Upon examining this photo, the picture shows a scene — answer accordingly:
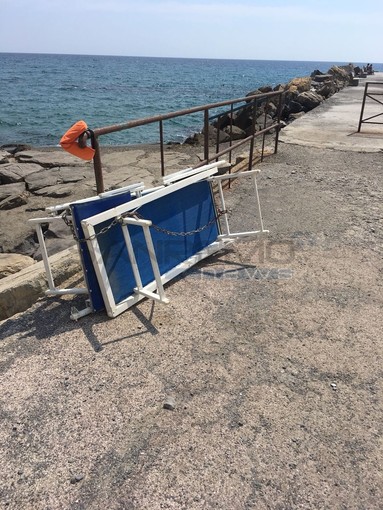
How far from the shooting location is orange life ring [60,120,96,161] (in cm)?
314

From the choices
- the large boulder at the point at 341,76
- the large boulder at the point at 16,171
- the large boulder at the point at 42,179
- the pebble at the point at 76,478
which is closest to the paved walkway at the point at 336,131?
the large boulder at the point at 42,179

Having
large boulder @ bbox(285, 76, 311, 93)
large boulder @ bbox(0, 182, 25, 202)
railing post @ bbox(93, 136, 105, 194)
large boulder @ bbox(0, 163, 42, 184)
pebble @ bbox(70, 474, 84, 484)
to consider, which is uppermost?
railing post @ bbox(93, 136, 105, 194)

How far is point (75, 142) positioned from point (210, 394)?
6.79ft

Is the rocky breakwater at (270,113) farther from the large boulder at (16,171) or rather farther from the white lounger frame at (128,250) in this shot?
the white lounger frame at (128,250)

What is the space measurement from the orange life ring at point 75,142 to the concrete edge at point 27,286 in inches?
39.4

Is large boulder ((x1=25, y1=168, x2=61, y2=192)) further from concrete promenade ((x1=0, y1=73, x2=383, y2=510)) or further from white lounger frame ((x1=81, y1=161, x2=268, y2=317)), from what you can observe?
concrete promenade ((x1=0, y1=73, x2=383, y2=510))

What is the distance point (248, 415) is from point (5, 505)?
1.26 metres

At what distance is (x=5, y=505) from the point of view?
6.23 feet

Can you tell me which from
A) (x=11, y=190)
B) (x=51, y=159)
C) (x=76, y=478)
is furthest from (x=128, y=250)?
(x=51, y=159)

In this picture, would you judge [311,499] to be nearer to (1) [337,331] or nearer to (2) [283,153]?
(1) [337,331]

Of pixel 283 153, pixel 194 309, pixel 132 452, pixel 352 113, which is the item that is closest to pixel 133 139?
pixel 352 113

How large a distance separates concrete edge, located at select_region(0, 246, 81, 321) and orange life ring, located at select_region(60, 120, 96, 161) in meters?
1.00

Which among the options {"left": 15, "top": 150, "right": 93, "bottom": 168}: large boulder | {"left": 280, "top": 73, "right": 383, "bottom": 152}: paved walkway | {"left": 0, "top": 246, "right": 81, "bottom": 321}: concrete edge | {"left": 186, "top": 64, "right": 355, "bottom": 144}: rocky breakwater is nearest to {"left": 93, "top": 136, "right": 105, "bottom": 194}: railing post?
{"left": 0, "top": 246, "right": 81, "bottom": 321}: concrete edge

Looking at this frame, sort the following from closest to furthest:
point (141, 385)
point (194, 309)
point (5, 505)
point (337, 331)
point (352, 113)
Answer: point (5, 505) → point (141, 385) → point (337, 331) → point (194, 309) → point (352, 113)
